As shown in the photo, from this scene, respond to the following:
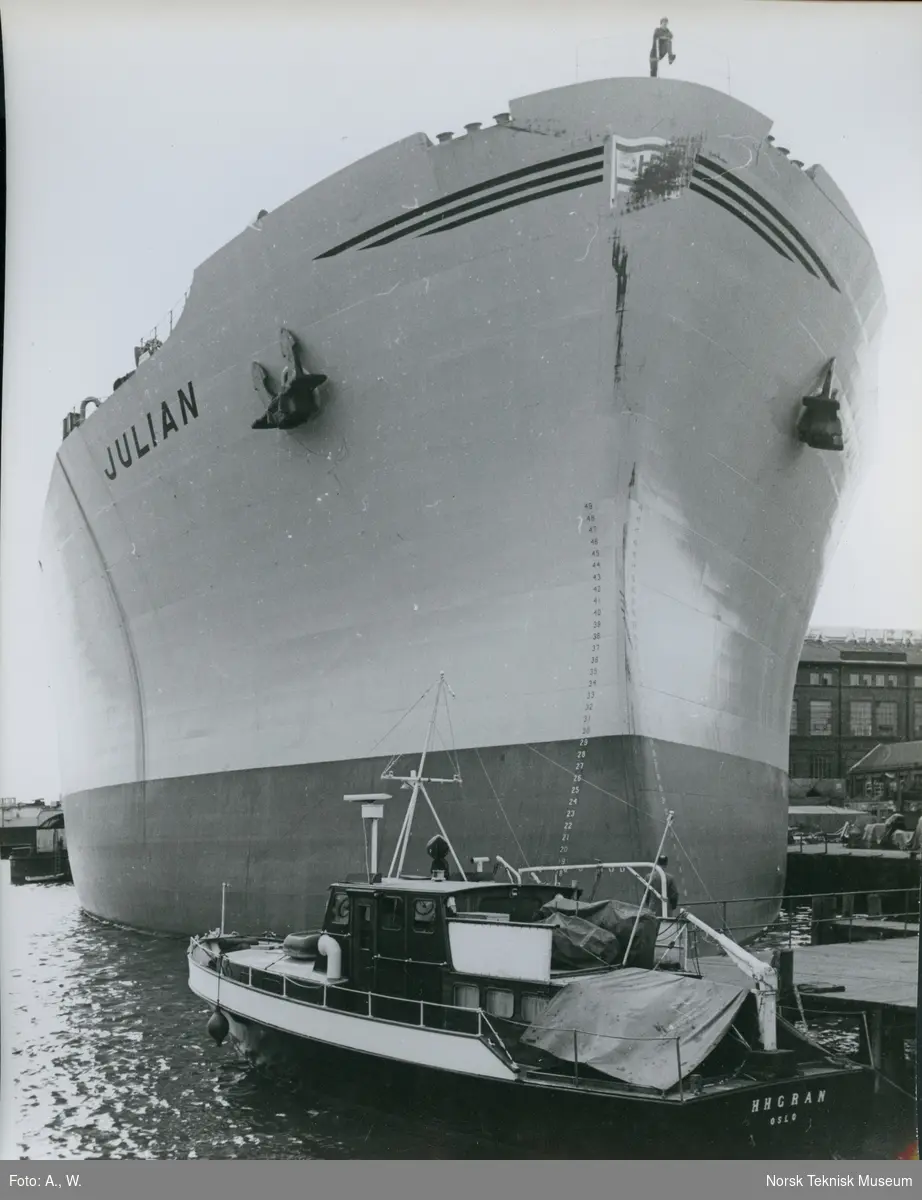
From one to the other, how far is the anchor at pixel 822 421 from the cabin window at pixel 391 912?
5.24 metres

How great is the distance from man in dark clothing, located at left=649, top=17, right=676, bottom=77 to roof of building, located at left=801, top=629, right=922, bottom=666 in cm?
348

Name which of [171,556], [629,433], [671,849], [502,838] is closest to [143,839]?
[171,556]

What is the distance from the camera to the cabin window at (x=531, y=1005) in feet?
17.6

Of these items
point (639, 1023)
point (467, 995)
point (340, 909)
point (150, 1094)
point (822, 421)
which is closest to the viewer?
point (639, 1023)

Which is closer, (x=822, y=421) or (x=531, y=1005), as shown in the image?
(x=531, y=1005)

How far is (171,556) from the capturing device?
998 centimetres

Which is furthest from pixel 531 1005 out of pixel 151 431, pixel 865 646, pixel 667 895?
pixel 151 431

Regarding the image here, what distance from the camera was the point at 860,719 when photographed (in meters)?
9.60

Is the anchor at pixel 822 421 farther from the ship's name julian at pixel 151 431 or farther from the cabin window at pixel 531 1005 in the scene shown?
the cabin window at pixel 531 1005

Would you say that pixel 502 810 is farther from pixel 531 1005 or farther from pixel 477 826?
pixel 531 1005

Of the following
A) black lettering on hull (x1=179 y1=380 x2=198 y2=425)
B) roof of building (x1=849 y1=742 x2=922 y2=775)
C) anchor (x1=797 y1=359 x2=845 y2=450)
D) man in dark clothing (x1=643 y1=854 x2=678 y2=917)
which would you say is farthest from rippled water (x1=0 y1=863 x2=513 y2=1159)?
anchor (x1=797 y1=359 x2=845 y2=450)

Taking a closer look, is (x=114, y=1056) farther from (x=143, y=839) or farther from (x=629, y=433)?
(x=629, y=433)

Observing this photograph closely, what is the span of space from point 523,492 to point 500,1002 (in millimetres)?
3455

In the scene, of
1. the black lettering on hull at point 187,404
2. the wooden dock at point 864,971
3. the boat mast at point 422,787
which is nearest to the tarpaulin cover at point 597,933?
the boat mast at point 422,787
